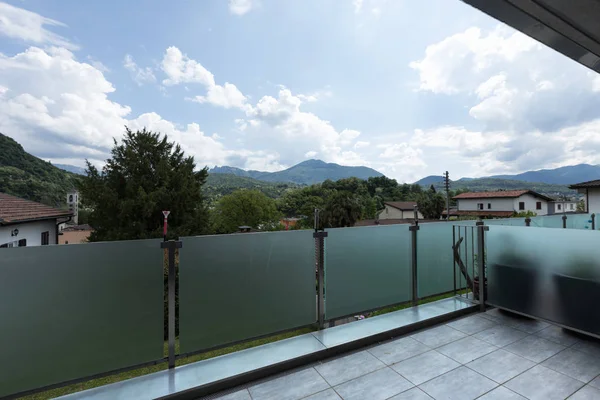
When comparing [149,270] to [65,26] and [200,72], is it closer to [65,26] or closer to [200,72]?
[65,26]

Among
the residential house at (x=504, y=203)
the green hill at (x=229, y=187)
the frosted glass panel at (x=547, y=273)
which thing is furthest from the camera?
the green hill at (x=229, y=187)

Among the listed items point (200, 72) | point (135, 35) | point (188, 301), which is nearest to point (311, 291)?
point (188, 301)

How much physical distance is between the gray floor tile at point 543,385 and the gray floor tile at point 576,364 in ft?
0.29

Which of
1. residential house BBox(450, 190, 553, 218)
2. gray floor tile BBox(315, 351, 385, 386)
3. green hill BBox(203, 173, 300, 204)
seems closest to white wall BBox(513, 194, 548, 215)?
residential house BBox(450, 190, 553, 218)

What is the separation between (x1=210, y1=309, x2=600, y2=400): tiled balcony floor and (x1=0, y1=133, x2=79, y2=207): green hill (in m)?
28.5

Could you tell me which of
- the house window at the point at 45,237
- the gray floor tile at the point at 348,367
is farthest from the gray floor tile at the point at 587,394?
the house window at the point at 45,237

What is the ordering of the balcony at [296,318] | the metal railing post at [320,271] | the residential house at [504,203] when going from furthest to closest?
the residential house at [504,203] < the metal railing post at [320,271] < the balcony at [296,318]

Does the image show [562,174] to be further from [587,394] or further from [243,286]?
[243,286]

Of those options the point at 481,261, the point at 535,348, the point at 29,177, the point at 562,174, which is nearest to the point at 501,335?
the point at 535,348

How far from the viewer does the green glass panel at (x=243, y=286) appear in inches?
85.2

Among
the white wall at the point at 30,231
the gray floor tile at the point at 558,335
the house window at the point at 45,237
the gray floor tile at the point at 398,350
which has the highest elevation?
the white wall at the point at 30,231

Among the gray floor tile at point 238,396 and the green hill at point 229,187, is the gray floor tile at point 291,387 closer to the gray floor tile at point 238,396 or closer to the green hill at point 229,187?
the gray floor tile at point 238,396

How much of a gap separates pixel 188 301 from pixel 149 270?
0.39 meters

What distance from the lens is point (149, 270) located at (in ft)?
6.73
